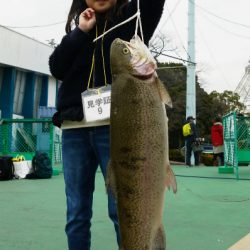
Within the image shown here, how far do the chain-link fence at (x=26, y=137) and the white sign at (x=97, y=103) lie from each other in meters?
9.48

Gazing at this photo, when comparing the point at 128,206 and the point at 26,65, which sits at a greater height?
the point at 26,65

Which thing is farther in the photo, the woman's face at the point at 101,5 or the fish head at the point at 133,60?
the woman's face at the point at 101,5

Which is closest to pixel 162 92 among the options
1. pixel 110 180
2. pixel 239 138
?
pixel 110 180

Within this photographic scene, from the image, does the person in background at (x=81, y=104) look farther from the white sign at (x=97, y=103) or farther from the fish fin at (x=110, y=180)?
the fish fin at (x=110, y=180)

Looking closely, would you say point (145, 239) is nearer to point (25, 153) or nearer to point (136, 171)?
point (136, 171)

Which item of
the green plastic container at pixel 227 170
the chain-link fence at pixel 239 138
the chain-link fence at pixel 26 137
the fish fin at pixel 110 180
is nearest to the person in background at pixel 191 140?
the green plastic container at pixel 227 170

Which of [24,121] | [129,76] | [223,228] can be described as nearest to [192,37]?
[24,121]

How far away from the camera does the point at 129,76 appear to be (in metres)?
2.04

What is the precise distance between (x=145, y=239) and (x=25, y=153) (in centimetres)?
1071

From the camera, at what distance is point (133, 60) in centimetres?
204

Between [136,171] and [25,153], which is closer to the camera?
[136,171]

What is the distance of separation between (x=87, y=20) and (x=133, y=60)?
0.68 meters

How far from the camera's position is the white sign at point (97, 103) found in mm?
2668

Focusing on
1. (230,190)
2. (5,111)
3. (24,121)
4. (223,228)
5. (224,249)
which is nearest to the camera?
(224,249)
